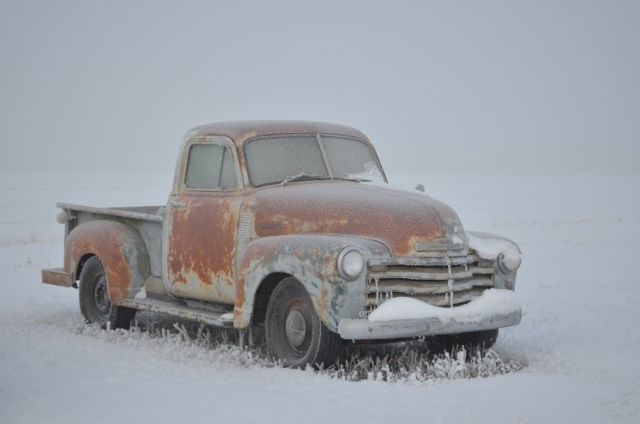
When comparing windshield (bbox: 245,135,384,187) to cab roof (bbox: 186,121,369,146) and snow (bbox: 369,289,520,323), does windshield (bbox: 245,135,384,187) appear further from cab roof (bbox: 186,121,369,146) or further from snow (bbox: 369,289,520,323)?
snow (bbox: 369,289,520,323)

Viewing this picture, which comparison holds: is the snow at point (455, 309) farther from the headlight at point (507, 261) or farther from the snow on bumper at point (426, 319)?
the headlight at point (507, 261)

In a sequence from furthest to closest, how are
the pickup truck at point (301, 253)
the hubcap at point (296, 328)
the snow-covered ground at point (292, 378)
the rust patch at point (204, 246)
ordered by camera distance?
the rust patch at point (204, 246) → the hubcap at point (296, 328) → the pickup truck at point (301, 253) → the snow-covered ground at point (292, 378)

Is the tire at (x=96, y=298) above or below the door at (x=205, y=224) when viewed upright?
below

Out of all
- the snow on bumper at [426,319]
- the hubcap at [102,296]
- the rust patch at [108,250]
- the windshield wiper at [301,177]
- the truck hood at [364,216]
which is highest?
the windshield wiper at [301,177]

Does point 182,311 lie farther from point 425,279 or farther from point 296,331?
point 425,279

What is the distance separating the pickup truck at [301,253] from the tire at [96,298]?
0.11 ft

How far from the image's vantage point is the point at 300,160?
9.07 metres

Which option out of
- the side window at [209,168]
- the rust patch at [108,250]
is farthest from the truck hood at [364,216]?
the rust patch at [108,250]

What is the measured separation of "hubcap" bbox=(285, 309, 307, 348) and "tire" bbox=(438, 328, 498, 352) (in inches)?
63.5

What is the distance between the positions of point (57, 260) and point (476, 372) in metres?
12.0

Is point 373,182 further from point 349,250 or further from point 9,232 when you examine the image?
point 9,232

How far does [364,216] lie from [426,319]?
0.99m

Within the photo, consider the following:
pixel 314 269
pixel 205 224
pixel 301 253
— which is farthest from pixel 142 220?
pixel 314 269

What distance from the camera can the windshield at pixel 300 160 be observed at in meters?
8.92
